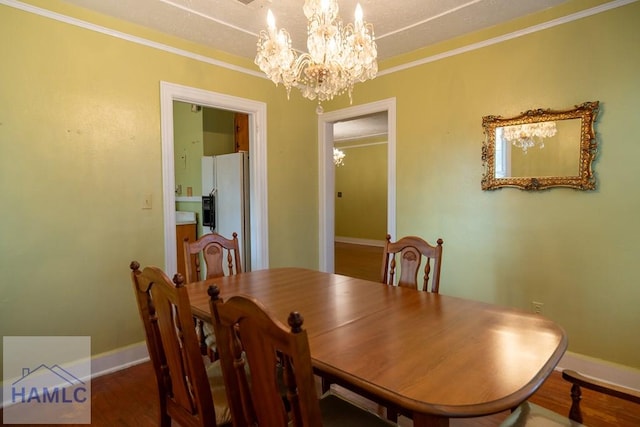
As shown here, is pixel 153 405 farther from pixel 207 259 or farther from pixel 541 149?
pixel 541 149

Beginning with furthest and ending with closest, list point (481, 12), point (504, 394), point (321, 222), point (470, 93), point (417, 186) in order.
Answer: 1. point (321, 222)
2. point (417, 186)
3. point (470, 93)
4. point (481, 12)
5. point (504, 394)

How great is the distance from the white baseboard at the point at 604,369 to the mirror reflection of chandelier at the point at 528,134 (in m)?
1.50

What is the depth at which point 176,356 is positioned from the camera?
128cm

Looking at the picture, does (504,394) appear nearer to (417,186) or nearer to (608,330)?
(608,330)

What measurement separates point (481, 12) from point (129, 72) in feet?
8.57

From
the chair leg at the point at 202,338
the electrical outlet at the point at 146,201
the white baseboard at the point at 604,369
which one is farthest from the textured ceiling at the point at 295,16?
the white baseboard at the point at 604,369

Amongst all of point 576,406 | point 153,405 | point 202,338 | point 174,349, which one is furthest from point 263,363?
point 153,405

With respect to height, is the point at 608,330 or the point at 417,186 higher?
the point at 417,186

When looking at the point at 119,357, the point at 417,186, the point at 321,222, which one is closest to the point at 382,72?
the point at 417,186

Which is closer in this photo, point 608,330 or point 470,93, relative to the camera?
point 608,330

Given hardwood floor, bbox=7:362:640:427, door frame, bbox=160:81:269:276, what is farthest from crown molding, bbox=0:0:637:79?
hardwood floor, bbox=7:362:640:427

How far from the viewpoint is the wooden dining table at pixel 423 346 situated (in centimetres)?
91

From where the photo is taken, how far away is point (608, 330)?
7.51 ft

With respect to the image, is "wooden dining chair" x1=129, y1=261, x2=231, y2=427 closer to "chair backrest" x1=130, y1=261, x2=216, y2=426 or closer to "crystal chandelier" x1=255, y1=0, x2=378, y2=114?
"chair backrest" x1=130, y1=261, x2=216, y2=426
